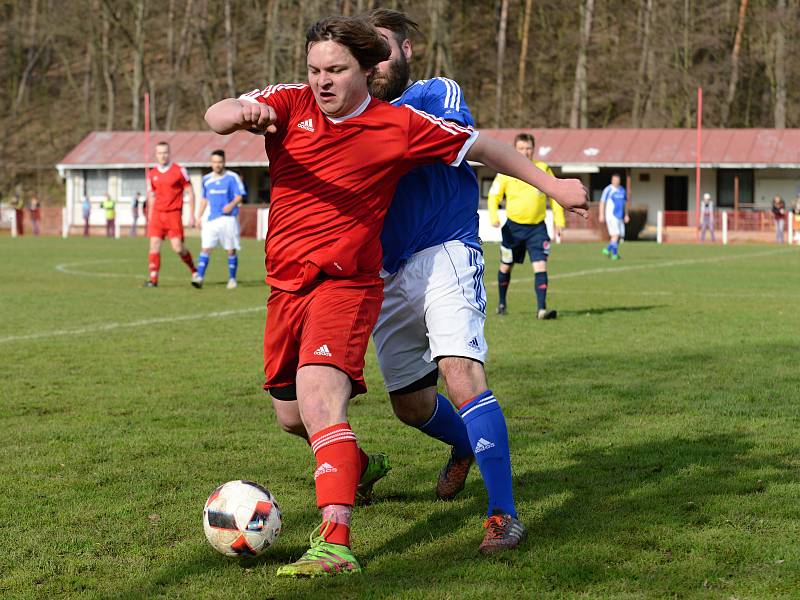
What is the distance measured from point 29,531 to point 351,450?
4.40ft

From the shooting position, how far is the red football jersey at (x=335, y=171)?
422 centimetres

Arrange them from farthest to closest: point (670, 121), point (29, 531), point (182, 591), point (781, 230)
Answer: point (670, 121) < point (781, 230) < point (29, 531) < point (182, 591)

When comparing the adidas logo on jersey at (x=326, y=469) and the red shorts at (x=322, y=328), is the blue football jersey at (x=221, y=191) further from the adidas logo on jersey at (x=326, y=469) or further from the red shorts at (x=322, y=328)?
the adidas logo on jersey at (x=326, y=469)

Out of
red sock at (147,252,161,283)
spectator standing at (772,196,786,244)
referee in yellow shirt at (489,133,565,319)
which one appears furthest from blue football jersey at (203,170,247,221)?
spectator standing at (772,196,786,244)

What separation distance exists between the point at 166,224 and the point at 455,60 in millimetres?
50523

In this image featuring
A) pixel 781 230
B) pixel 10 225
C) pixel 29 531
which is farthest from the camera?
pixel 10 225

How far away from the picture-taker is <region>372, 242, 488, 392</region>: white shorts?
14.7ft

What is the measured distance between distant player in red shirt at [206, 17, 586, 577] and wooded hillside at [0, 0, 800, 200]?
52503 millimetres

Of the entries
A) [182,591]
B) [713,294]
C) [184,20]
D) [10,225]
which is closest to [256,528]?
[182,591]

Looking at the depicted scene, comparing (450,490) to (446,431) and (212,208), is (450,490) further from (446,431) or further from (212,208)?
(212,208)

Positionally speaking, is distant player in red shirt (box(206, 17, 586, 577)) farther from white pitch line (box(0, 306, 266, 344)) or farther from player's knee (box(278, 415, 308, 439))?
white pitch line (box(0, 306, 266, 344))

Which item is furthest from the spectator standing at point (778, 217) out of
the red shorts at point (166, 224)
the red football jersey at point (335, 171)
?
the red football jersey at point (335, 171)

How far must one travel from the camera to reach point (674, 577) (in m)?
3.83

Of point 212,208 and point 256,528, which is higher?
point 212,208
